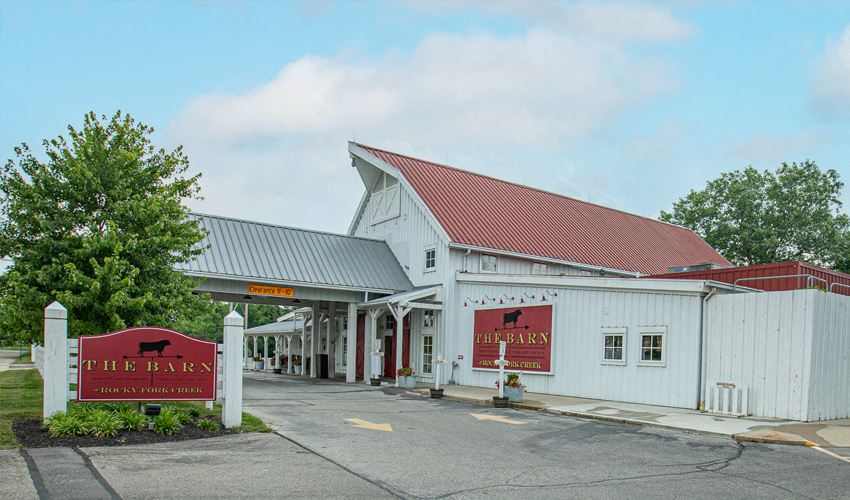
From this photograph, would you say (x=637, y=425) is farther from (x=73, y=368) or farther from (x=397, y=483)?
(x=73, y=368)

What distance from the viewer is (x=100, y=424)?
35.4ft

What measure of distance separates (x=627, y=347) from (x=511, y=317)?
188 inches

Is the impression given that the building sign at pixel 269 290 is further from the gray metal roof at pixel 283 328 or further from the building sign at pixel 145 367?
the building sign at pixel 145 367

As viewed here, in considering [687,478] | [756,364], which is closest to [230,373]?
[687,478]

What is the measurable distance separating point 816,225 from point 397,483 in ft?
140

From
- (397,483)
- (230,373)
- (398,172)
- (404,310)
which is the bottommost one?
(397,483)

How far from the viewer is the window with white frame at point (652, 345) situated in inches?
698

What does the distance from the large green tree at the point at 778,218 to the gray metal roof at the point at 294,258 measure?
26490mm

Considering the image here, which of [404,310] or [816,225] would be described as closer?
[404,310]

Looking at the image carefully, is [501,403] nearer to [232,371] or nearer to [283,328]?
[232,371]

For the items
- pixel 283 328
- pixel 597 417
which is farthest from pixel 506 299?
pixel 283 328

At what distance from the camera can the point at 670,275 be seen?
22359 mm

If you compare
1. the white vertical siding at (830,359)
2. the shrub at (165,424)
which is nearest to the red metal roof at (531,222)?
the white vertical siding at (830,359)

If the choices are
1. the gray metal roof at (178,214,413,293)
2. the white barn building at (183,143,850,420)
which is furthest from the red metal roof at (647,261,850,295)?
the gray metal roof at (178,214,413,293)
